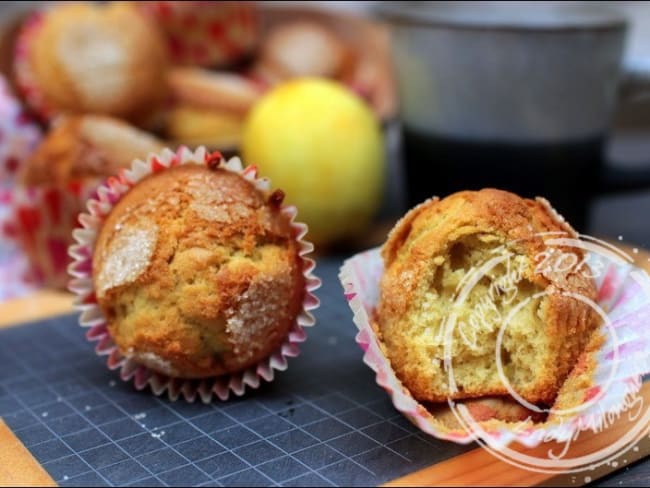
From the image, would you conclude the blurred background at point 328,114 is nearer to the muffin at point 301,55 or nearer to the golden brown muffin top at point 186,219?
the muffin at point 301,55

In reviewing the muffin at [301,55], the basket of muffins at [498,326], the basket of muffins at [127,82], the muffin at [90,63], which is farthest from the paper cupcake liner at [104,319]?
the muffin at [301,55]

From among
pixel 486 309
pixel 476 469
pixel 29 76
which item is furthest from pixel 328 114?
pixel 476 469

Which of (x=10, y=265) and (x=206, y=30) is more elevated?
(x=206, y=30)

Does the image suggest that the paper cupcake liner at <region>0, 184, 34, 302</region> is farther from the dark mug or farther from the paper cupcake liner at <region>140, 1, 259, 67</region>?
the dark mug

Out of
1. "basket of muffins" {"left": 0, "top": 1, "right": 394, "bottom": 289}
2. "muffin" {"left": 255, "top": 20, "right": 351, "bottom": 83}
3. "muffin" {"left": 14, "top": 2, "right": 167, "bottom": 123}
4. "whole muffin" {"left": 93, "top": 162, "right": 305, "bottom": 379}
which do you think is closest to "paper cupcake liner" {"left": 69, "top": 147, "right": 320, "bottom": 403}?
"whole muffin" {"left": 93, "top": 162, "right": 305, "bottom": 379}

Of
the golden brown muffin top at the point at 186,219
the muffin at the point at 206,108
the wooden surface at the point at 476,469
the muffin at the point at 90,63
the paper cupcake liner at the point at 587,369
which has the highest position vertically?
the muffin at the point at 90,63

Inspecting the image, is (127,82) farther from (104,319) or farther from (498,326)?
(498,326)

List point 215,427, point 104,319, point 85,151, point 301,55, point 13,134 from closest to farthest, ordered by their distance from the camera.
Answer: point 215,427 < point 104,319 < point 85,151 < point 13,134 < point 301,55
